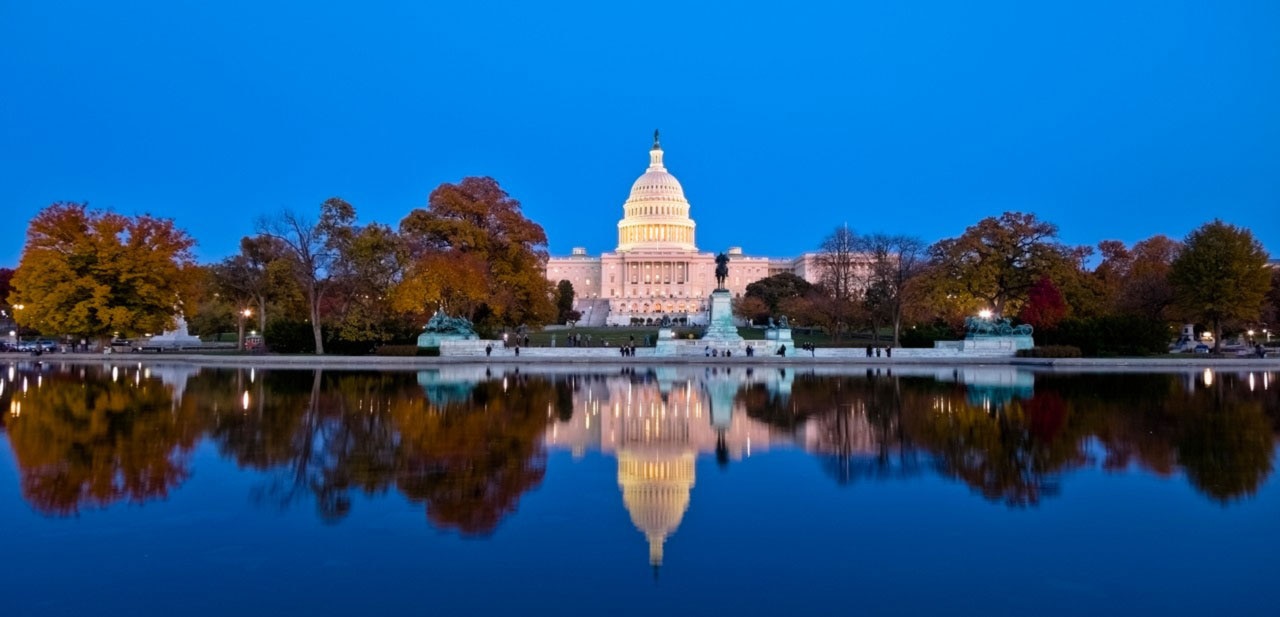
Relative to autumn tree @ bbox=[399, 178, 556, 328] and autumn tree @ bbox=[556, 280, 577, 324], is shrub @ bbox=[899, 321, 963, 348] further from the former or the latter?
autumn tree @ bbox=[556, 280, 577, 324]

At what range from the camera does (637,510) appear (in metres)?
11.4

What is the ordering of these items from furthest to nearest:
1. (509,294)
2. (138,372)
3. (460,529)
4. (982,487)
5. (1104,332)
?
(509,294) < (1104,332) < (138,372) < (982,487) < (460,529)

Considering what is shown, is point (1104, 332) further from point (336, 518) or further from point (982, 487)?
point (336, 518)

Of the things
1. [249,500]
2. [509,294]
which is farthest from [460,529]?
[509,294]

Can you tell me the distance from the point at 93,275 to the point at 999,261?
1904 inches

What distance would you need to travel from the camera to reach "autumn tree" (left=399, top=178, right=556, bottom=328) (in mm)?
49719

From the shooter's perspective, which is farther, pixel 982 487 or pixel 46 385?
pixel 46 385

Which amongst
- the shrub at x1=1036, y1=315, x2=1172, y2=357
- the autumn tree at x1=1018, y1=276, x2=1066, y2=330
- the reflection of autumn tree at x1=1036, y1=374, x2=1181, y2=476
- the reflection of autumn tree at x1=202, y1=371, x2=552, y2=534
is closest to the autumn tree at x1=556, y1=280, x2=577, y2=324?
the autumn tree at x1=1018, y1=276, x2=1066, y2=330

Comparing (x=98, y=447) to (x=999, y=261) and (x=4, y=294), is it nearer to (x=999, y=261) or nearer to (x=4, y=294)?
(x=999, y=261)

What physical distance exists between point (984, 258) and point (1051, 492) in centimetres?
4676

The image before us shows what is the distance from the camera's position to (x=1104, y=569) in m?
8.91

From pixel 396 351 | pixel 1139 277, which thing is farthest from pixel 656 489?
pixel 1139 277

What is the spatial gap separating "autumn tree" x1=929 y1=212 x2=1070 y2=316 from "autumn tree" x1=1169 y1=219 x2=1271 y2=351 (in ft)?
20.5

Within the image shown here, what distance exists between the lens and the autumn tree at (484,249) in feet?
163
